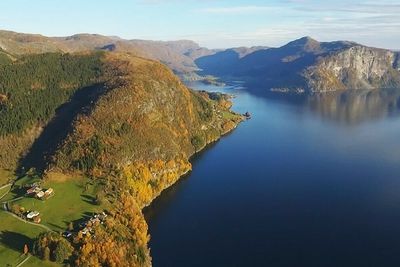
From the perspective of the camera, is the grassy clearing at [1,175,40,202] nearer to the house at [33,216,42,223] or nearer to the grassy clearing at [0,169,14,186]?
the grassy clearing at [0,169,14,186]

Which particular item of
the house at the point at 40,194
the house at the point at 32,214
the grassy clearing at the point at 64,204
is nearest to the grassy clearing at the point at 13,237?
the house at the point at 32,214

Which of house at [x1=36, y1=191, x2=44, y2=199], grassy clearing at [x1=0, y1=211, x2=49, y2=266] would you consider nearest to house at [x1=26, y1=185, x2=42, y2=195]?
house at [x1=36, y1=191, x2=44, y2=199]

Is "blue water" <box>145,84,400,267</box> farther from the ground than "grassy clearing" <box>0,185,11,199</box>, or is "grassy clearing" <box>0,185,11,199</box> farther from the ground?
"grassy clearing" <box>0,185,11,199</box>

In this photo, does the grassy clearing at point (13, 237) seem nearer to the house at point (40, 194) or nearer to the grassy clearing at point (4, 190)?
the house at point (40, 194)

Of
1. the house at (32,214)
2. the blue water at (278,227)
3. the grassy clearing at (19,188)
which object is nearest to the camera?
the blue water at (278,227)

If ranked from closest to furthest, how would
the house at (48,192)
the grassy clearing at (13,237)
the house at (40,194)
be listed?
1. the grassy clearing at (13,237)
2. the house at (40,194)
3. the house at (48,192)

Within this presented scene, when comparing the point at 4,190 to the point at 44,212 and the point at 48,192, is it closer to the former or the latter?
the point at 48,192

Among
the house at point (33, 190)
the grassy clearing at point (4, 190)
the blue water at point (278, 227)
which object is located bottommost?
the blue water at point (278, 227)
